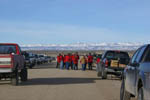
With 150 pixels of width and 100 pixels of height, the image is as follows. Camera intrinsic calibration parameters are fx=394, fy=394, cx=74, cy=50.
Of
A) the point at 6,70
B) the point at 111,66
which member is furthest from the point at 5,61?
the point at 111,66

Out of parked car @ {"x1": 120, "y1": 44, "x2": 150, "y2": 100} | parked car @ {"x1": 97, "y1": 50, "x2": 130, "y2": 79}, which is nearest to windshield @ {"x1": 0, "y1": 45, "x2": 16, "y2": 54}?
parked car @ {"x1": 97, "y1": 50, "x2": 130, "y2": 79}

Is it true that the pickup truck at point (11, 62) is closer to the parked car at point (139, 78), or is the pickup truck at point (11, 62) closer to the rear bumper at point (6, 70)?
the rear bumper at point (6, 70)

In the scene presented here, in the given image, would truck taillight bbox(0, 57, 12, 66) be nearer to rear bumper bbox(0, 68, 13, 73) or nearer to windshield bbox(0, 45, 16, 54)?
rear bumper bbox(0, 68, 13, 73)

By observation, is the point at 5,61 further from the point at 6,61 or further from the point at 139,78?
the point at 139,78

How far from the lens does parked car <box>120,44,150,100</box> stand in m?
8.35

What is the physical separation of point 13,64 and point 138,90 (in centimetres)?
962

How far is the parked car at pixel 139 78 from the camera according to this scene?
8.35m

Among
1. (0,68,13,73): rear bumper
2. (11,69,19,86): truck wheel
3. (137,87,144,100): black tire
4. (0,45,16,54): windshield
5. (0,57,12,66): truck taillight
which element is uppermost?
(0,45,16,54): windshield

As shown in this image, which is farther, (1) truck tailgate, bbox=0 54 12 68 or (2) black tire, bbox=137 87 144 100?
(1) truck tailgate, bbox=0 54 12 68

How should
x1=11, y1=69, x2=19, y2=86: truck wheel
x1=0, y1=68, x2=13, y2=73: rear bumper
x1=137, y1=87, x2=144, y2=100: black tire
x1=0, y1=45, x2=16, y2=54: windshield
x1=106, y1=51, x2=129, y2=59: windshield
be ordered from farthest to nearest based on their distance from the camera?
x1=106, y1=51, x2=129, y2=59: windshield → x1=0, y1=45, x2=16, y2=54: windshield → x1=11, y1=69, x2=19, y2=86: truck wheel → x1=0, y1=68, x2=13, y2=73: rear bumper → x1=137, y1=87, x2=144, y2=100: black tire

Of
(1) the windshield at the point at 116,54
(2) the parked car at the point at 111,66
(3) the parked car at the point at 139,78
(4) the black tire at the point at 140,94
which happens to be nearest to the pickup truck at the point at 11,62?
(2) the parked car at the point at 111,66

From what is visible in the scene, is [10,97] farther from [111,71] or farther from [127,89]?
[111,71]

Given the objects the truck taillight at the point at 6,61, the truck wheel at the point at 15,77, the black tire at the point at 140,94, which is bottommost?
the truck wheel at the point at 15,77

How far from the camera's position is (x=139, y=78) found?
9.02 meters
